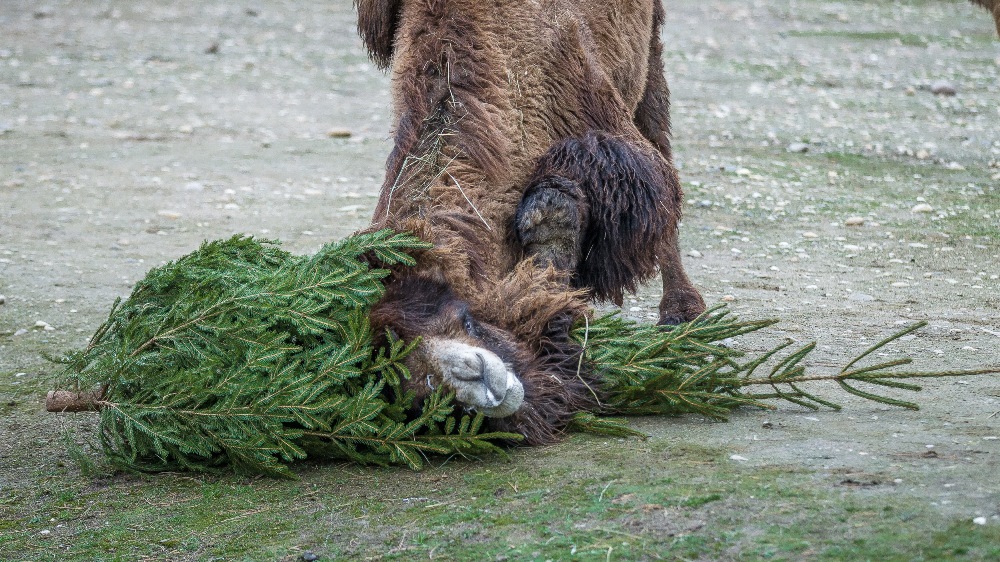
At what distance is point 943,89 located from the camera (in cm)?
1184

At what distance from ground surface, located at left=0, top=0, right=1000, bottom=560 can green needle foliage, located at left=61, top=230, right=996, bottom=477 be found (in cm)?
11

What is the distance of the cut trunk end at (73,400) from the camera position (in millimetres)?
4117

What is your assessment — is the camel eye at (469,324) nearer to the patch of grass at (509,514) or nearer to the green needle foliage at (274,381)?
the green needle foliage at (274,381)

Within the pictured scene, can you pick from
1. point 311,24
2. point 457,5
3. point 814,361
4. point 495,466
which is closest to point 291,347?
point 495,466

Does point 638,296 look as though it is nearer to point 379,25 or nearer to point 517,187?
point 517,187

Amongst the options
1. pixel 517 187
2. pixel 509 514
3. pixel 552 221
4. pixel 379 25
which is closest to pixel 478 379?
pixel 509 514

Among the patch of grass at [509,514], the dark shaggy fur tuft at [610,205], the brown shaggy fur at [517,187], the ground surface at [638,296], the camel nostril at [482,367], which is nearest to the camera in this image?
the patch of grass at [509,514]

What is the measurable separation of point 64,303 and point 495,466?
3449mm

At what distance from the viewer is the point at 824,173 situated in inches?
352

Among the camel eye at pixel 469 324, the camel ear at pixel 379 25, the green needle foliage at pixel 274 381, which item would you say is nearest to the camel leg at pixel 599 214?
the camel eye at pixel 469 324

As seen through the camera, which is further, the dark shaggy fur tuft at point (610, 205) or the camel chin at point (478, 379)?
the dark shaggy fur tuft at point (610, 205)

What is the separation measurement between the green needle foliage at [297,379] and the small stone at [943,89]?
8.56 metres

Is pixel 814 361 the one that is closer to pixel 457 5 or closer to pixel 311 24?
pixel 457 5

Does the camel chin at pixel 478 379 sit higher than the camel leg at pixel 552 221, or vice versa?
the camel leg at pixel 552 221
